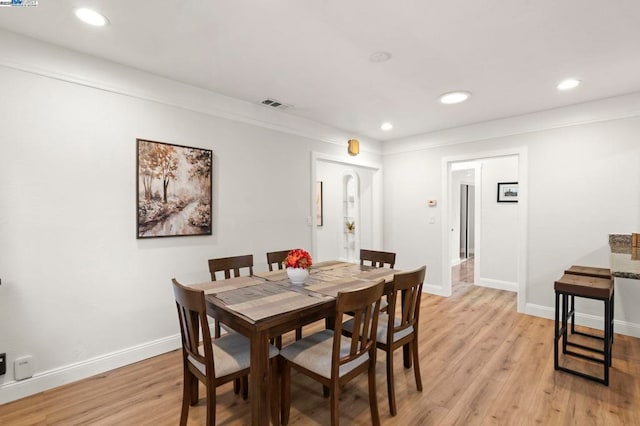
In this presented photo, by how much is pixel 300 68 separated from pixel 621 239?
377cm

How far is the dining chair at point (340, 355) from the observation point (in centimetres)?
168

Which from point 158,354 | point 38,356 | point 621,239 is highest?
point 621,239

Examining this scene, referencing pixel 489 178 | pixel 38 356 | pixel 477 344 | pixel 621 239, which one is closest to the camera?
pixel 38 356

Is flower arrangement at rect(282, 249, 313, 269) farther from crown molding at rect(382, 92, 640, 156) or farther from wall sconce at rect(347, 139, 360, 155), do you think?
crown molding at rect(382, 92, 640, 156)

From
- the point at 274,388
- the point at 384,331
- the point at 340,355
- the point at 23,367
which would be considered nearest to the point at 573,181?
the point at 384,331

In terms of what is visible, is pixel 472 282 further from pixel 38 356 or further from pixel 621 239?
pixel 38 356

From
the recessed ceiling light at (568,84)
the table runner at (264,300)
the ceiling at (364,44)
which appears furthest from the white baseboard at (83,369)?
the recessed ceiling light at (568,84)

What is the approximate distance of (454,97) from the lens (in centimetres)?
332

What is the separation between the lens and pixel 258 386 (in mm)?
1604

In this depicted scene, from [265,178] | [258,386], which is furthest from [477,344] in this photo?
[265,178]

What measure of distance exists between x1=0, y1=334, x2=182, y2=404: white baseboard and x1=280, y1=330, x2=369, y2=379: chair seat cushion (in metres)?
1.59

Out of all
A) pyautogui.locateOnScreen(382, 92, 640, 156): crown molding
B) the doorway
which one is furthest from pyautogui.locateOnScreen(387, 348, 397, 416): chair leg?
the doorway

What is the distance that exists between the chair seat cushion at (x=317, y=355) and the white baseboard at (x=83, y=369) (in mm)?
1589

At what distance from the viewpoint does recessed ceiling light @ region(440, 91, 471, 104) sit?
322 centimetres
